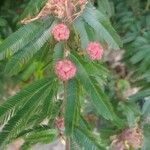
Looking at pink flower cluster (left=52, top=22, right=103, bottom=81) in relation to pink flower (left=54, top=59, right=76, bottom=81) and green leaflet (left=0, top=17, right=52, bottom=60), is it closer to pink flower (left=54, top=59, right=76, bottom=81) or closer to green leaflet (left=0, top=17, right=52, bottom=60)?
pink flower (left=54, top=59, right=76, bottom=81)

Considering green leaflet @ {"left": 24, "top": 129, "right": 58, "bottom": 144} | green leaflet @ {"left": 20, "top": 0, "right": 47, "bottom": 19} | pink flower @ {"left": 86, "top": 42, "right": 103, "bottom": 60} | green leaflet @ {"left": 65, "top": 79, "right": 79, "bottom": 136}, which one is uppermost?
green leaflet @ {"left": 20, "top": 0, "right": 47, "bottom": 19}

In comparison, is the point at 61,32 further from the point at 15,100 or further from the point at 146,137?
the point at 146,137

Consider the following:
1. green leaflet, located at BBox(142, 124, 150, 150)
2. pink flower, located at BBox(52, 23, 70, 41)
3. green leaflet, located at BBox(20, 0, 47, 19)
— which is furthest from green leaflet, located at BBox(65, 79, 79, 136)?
green leaflet, located at BBox(142, 124, 150, 150)

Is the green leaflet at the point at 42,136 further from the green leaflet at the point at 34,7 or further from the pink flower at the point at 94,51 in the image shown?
the green leaflet at the point at 34,7

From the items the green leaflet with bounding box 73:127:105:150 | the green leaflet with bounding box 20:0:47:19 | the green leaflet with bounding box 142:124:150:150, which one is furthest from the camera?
the green leaflet with bounding box 142:124:150:150

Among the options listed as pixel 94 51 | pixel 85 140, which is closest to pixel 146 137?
pixel 85 140

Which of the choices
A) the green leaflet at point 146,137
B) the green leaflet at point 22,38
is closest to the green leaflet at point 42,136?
the green leaflet at point 22,38
